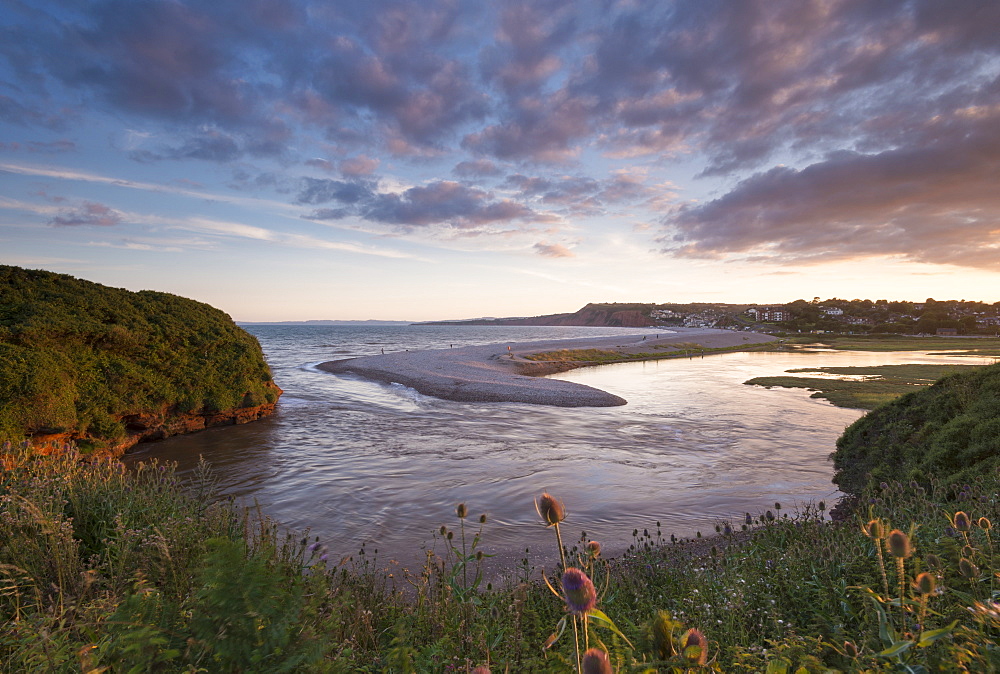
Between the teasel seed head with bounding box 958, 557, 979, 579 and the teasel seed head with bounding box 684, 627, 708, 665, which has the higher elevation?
the teasel seed head with bounding box 684, 627, 708, 665

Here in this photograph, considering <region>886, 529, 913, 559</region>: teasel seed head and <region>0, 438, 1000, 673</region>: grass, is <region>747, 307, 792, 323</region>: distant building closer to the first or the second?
<region>0, 438, 1000, 673</region>: grass

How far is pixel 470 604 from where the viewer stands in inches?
156

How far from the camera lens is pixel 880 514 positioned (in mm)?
6008

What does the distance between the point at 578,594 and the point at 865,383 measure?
120 feet

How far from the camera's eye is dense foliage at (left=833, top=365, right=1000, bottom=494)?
7980mm

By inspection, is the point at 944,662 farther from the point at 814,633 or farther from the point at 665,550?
the point at 665,550

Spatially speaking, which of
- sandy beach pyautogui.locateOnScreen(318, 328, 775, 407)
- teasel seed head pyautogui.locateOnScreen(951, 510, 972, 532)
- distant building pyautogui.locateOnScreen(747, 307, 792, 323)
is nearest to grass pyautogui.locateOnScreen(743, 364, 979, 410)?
sandy beach pyautogui.locateOnScreen(318, 328, 775, 407)

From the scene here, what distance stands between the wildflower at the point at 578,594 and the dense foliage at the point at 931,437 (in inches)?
313

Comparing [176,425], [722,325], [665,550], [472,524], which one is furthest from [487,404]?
[722,325]

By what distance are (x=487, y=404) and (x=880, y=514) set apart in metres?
21.2

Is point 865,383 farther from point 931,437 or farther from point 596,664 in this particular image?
point 596,664

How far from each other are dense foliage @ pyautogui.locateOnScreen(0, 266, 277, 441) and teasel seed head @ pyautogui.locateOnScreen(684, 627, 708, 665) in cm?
1509

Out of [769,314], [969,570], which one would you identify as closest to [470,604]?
[969,570]

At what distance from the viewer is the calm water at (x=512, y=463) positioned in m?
9.98
